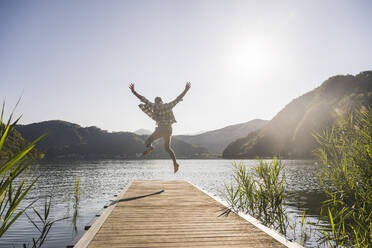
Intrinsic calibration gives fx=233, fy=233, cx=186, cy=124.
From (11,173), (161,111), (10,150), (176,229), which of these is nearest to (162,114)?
(161,111)

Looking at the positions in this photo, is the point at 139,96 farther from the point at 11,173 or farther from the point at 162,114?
the point at 11,173

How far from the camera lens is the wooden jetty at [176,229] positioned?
3178 millimetres

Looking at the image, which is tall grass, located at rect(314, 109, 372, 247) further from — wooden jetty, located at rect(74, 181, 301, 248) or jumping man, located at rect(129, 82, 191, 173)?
jumping man, located at rect(129, 82, 191, 173)

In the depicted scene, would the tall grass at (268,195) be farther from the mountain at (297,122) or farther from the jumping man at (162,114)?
the mountain at (297,122)

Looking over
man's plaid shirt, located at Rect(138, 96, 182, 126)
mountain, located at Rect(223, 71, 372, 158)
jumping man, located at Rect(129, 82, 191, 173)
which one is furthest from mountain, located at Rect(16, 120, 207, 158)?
man's plaid shirt, located at Rect(138, 96, 182, 126)

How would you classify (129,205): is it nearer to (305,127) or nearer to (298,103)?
(305,127)

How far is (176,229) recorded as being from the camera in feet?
12.4

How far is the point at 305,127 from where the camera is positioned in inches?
3546

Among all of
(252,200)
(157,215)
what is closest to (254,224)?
(157,215)

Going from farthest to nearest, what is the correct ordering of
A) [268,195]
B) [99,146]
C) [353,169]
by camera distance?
[99,146], [268,195], [353,169]

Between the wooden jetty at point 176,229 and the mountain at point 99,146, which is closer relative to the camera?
the wooden jetty at point 176,229

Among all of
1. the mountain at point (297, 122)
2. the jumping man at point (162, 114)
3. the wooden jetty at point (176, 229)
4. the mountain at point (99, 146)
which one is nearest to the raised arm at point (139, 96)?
the jumping man at point (162, 114)

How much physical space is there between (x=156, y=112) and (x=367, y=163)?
5790 mm

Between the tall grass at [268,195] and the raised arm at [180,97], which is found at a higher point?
the raised arm at [180,97]
